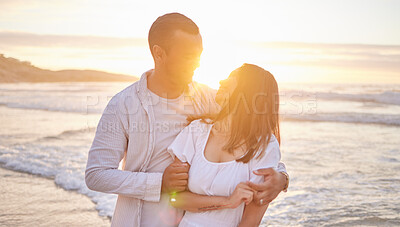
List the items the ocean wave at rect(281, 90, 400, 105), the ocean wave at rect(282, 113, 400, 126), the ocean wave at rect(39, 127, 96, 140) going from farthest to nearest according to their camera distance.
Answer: the ocean wave at rect(281, 90, 400, 105) < the ocean wave at rect(282, 113, 400, 126) < the ocean wave at rect(39, 127, 96, 140)

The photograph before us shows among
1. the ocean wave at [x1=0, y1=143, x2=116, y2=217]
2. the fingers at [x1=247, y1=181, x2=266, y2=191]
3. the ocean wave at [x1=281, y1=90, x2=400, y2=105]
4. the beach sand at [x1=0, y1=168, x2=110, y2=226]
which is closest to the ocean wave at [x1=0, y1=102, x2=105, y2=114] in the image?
the ocean wave at [x1=0, y1=143, x2=116, y2=217]

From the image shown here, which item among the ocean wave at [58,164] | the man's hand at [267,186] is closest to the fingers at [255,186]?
the man's hand at [267,186]

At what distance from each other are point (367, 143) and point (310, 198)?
529 cm

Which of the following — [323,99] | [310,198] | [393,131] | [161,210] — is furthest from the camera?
[323,99]

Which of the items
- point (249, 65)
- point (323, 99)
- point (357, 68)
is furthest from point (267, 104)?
point (357, 68)

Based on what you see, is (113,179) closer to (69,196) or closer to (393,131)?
(69,196)

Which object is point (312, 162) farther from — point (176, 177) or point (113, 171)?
point (113, 171)

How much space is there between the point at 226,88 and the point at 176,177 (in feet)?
2.02

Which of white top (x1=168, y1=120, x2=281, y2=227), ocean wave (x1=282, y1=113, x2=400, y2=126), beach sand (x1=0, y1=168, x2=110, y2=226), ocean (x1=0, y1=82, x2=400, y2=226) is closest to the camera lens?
white top (x1=168, y1=120, x2=281, y2=227)

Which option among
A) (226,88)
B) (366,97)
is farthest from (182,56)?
(366,97)

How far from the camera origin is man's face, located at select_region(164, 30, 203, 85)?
255 centimetres

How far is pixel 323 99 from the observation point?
27.1 metres

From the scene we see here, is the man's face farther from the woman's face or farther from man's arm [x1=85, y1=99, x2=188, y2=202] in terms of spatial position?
man's arm [x1=85, y1=99, x2=188, y2=202]

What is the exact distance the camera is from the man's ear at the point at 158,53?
2611 mm
